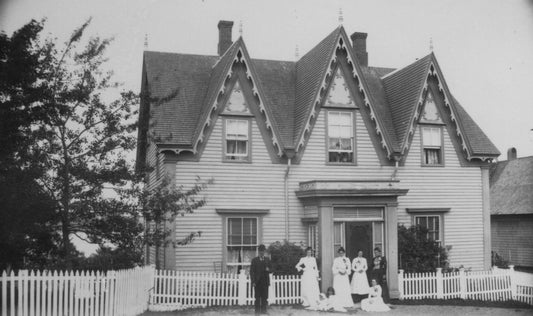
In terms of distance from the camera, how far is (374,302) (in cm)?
1967

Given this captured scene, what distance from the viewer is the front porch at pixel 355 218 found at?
21.5 m

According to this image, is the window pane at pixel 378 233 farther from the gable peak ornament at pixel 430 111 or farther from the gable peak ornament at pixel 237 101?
the gable peak ornament at pixel 237 101

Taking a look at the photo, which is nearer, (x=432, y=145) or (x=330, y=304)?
(x=330, y=304)

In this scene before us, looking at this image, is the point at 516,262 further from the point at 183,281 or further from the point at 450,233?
the point at 183,281

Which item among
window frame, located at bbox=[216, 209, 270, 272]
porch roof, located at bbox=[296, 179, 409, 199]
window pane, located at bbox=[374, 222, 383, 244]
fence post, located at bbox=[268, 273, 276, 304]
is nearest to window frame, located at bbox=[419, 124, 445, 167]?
porch roof, located at bbox=[296, 179, 409, 199]

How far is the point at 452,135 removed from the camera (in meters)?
26.0

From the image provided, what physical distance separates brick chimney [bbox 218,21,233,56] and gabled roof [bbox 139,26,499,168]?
0.90 m

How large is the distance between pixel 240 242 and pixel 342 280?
4682mm

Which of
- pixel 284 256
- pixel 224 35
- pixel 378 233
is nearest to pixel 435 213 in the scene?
pixel 378 233

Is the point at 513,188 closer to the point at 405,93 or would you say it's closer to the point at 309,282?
the point at 405,93

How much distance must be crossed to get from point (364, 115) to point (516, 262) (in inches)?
747

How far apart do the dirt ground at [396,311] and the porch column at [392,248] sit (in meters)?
1.15

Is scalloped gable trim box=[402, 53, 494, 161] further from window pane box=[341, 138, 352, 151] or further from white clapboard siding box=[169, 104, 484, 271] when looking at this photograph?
window pane box=[341, 138, 352, 151]

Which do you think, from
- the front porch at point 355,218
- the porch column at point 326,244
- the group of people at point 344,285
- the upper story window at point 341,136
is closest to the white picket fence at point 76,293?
the group of people at point 344,285
